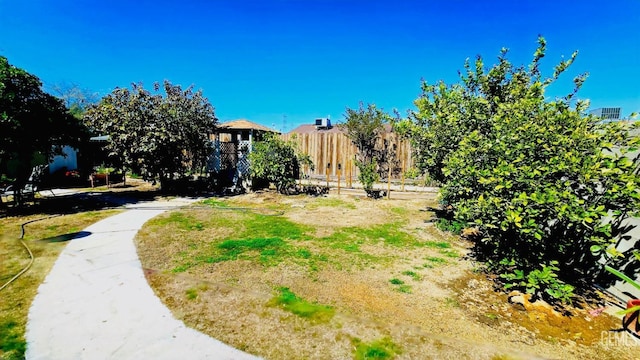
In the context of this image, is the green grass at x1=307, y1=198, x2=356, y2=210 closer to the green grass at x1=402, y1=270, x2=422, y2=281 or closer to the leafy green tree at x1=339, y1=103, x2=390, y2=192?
the leafy green tree at x1=339, y1=103, x2=390, y2=192

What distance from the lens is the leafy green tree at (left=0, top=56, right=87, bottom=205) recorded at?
25.2 ft

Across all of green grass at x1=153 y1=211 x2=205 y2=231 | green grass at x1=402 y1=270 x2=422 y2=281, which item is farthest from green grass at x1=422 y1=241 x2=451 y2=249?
green grass at x1=153 y1=211 x2=205 y2=231

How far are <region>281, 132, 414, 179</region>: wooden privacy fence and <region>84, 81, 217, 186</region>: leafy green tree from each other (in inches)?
154

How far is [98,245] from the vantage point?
5871mm

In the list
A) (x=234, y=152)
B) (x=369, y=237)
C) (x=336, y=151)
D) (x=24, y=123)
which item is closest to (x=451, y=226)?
(x=369, y=237)

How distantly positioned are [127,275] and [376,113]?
10807 mm

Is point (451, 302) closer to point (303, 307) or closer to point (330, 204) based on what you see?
point (303, 307)

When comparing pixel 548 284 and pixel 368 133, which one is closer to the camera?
pixel 548 284

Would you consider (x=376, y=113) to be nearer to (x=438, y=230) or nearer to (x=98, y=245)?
(x=438, y=230)

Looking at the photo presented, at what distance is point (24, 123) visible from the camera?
26.5 ft

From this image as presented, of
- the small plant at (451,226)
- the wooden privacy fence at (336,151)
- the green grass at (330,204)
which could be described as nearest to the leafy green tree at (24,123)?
the wooden privacy fence at (336,151)

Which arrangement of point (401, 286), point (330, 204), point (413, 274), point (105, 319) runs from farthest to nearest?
point (330, 204)
point (413, 274)
point (401, 286)
point (105, 319)

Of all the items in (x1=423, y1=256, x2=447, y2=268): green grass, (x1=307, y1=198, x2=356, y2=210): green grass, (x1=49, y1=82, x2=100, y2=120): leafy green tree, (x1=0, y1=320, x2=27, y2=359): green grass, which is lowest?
(x1=0, y1=320, x2=27, y2=359): green grass

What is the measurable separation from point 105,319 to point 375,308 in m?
3.14
